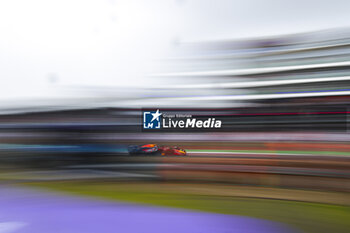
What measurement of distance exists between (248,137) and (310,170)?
1.39 m

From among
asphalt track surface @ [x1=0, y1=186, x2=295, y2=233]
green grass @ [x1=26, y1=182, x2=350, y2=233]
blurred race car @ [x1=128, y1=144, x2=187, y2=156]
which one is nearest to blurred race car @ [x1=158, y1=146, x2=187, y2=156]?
blurred race car @ [x1=128, y1=144, x2=187, y2=156]

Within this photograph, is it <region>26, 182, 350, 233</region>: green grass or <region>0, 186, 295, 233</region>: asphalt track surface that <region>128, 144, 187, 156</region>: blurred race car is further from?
<region>0, 186, 295, 233</region>: asphalt track surface

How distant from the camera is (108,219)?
115 inches

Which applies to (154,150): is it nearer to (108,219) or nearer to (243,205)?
(243,205)

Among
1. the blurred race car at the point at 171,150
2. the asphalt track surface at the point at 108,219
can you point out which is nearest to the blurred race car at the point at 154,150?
the blurred race car at the point at 171,150

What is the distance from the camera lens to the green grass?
114 inches

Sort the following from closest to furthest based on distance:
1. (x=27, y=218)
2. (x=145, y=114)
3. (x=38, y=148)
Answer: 1. (x=27, y=218)
2. (x=145, y=114)
3. (x=38, y=148)

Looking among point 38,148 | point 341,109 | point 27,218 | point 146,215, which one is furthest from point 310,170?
point 38,148

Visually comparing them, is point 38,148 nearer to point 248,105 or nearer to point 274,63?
point 248,105

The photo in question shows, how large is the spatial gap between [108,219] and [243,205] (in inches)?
75.4

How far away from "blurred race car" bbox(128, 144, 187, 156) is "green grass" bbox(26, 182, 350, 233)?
85cm

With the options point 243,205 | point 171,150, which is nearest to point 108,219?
point 243,205

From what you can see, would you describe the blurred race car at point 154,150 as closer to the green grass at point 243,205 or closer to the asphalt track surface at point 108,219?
the green grass at point 243,205

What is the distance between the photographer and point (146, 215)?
10.2 ft
